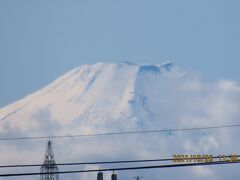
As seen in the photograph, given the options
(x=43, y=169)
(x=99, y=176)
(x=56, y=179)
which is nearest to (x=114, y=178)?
(x=99, y=176)

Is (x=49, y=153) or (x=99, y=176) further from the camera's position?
(x=49, y=153)

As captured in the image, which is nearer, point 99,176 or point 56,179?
point 99,176

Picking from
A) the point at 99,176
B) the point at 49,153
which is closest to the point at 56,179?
A: the point at 49,153

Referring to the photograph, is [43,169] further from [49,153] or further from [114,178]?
[114,178]

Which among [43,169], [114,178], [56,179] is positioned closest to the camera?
[114,178]

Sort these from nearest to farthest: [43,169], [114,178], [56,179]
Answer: [114,178] < [56,179] < [43,169]

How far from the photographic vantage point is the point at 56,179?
548ft

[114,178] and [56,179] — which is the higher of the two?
[56,179]

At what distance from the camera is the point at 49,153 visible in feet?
575

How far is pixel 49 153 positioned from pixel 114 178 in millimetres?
52748

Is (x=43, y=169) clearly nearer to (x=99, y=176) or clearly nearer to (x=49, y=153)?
(x=49, y=153)

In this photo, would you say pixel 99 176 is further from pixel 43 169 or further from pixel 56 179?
pixel 43 169

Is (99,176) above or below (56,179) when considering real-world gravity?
below

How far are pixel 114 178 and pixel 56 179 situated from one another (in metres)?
44.4
